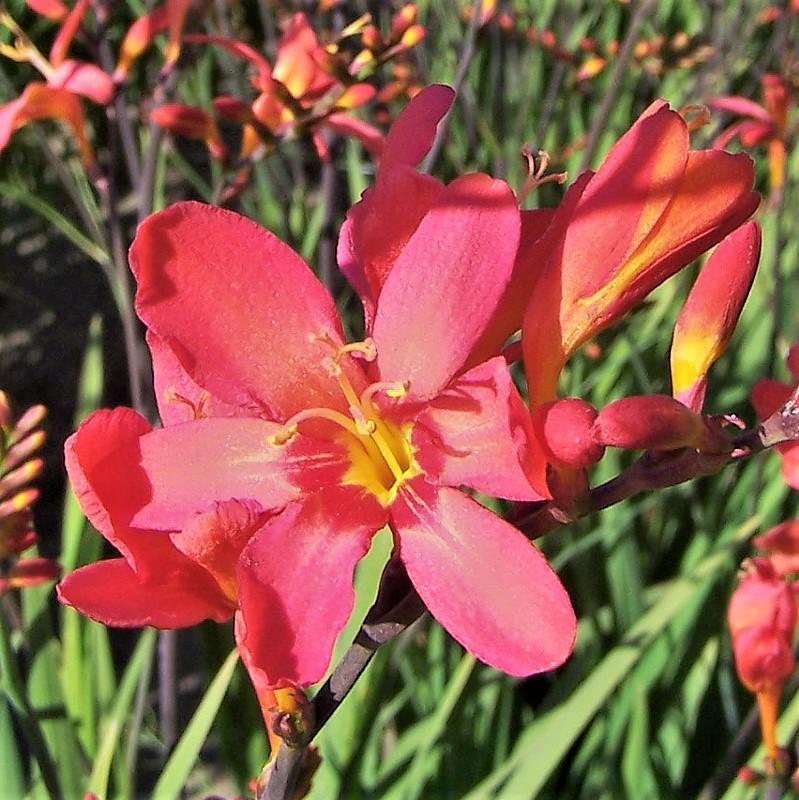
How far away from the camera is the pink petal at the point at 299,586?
376 mm

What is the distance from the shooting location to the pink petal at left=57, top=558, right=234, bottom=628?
39 cm

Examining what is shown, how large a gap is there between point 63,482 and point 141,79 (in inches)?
55.0

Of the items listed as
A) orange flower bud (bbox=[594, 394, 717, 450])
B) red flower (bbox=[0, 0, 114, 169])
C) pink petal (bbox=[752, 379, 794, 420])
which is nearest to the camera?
orange flower bud (bbox=[594, 394, 717, 450])

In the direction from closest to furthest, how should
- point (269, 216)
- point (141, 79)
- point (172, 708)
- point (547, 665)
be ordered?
point (547, 665) < point (172, 708) < point (269, 216) < point (141, 79)

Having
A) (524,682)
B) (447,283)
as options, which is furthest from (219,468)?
(524,682)

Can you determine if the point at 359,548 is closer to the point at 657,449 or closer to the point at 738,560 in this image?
the point at 657,449

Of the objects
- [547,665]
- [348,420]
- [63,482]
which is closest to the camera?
[547,665]

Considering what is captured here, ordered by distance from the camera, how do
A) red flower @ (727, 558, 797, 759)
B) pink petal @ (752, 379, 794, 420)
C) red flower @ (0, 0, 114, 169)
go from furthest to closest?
1. red flower @ (0, 0, 114, 169)
2. red flower @ (727, 558, 797, 759)
3. pink petal @ (752, 379, 794, 420)

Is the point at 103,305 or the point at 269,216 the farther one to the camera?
the point at 103,305

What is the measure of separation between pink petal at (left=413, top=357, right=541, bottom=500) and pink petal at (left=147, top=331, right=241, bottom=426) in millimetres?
92

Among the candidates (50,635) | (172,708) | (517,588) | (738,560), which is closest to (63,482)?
(50,635)

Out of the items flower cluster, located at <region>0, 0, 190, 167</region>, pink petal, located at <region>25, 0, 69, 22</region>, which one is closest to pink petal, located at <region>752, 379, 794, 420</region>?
flower cluster, located at <region>0, 0, 190, 167</region>

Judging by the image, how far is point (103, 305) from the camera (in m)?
2.60

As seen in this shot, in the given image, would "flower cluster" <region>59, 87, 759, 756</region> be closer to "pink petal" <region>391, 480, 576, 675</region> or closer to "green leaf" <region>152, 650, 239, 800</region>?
"pink petal" <region>391, 480, 576, 675</region>
